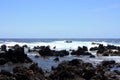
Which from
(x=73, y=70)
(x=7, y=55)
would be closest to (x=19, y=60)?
(x=7, y=55)

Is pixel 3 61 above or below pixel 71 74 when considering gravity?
below

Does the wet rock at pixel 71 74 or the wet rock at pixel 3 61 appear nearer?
the wet rock at pixel 71 74

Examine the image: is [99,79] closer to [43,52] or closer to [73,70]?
[73,70]

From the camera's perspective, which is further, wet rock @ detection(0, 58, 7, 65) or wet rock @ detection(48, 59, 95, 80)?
wet rock @ detection(0, 58, 7, 65)

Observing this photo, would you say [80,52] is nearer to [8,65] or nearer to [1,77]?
[8,65]

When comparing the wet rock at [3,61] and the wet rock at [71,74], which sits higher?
the wet rock at [71,74]

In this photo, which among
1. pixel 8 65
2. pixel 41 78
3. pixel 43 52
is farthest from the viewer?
pixel 43 52

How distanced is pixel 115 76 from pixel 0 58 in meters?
19.3

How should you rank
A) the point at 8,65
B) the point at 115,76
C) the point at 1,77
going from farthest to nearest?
the point at 8,65
the point at 115,76
the point at 1,77

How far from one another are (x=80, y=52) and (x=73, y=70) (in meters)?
36.8

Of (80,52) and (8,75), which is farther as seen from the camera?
(80,52)

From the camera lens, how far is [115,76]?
30219mm

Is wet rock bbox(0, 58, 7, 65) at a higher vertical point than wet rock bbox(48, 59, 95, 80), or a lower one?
lower

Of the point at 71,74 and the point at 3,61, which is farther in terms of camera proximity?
the point at 3,61
